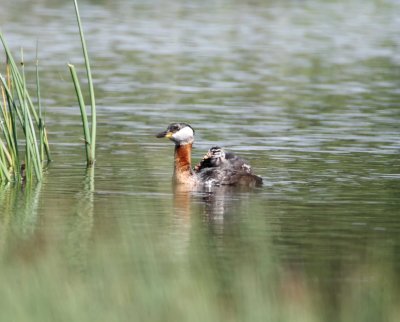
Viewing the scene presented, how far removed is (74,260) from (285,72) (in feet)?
60.5

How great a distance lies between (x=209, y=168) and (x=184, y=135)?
20.5 inches

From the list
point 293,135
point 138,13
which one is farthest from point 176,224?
point 138,13

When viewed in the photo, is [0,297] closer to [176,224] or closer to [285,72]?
[176,224]

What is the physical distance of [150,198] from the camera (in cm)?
1409

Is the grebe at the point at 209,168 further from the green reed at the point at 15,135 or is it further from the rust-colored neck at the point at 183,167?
the green reed at the point at 15,135

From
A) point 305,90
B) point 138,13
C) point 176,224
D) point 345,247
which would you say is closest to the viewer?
point 345,247

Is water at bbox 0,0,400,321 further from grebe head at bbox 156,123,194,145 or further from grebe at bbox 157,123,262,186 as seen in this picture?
grebe head at bbox 156,123,194,145

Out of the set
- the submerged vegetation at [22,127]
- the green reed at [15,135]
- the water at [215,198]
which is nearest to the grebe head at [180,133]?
the water at [215,198]

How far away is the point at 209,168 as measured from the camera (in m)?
15.4

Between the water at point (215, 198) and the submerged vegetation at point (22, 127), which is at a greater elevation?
the submerged vegetation at point (22, 127)

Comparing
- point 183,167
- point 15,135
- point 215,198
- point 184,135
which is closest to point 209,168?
point 183,167

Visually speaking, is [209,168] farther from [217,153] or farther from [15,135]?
[15,135]

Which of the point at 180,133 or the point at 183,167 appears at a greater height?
the point at 180,133

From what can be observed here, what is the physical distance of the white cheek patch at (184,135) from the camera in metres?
15.6
